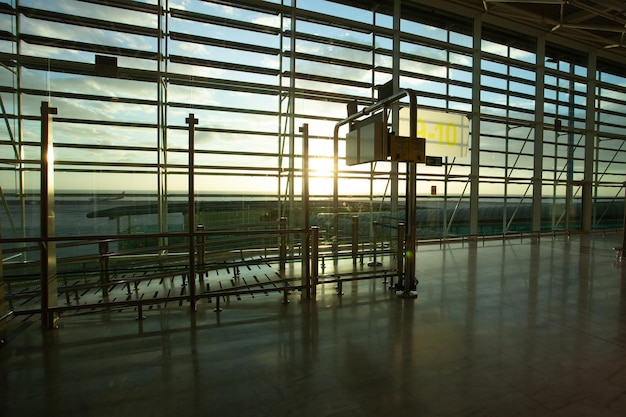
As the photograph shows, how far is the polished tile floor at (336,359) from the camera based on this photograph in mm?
1968

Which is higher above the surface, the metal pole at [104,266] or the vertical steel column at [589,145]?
the vertical steel column at [589,145]

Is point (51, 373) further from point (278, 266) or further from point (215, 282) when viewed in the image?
point (278, 266)

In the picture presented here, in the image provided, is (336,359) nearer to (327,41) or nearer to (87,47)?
(87,47)

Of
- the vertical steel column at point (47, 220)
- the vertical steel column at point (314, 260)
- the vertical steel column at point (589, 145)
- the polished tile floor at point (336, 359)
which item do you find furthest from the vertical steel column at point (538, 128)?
the vertical steel column at point (47, 220)

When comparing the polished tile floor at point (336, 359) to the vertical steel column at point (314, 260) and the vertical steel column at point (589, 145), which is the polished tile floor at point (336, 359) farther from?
the vertical steel column at point (589, 145)

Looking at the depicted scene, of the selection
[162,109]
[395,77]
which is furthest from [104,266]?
[395,77]

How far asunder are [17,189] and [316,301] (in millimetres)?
5078

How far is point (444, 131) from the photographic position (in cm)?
984

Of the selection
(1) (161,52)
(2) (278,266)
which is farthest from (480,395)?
(1) (161,52)

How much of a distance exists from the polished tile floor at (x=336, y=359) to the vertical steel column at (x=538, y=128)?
27.4 feet

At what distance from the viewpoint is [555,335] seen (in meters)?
3.00

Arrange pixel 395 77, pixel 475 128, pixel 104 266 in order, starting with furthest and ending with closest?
pixel 475 128, pixel 395 77, pixel 104 266

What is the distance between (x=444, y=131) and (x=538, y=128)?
160 inches

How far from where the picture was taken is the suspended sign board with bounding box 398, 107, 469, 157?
9602 millimetres
